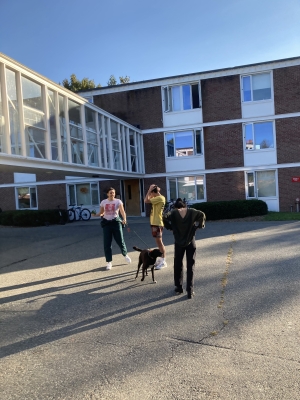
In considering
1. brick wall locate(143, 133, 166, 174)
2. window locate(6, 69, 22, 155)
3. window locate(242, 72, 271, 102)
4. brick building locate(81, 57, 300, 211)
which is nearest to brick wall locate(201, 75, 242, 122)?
brick building locate(81, 57, 300, 211)

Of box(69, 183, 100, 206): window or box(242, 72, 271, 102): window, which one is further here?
box(69, 183, 100, 206): window

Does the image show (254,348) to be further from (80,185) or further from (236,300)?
(80,185)

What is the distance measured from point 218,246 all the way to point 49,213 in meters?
11.6

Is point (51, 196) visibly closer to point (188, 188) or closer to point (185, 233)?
point (188, 188)

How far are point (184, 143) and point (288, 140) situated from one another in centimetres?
576

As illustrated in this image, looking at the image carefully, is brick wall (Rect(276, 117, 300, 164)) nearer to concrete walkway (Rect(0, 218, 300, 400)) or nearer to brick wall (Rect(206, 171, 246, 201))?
brick wall (Rect(206, 171, 246, 201))

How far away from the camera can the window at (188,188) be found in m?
20.3

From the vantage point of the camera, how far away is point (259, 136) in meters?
19.4

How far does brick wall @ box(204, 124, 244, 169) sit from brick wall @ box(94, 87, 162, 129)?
3.19 metres

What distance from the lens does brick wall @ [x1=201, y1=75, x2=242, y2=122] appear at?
64.0 feet

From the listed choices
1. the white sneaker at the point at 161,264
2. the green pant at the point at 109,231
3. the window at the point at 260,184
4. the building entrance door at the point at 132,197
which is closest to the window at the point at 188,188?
the building entrance door at the point at 132,197

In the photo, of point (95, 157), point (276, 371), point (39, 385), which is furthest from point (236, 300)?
point (95, 157)

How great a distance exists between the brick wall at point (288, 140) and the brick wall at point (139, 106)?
22.4 feet

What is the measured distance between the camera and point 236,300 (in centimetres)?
492
